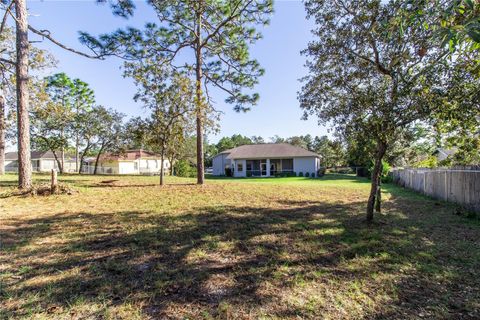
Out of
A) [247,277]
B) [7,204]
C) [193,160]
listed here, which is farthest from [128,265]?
[193,160]

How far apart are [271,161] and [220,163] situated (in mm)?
7973

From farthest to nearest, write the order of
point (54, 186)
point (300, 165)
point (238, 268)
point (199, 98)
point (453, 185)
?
point (300, 165) < point (199, 98) < point (453, 185) < point (54, 186) < point (238, 268)

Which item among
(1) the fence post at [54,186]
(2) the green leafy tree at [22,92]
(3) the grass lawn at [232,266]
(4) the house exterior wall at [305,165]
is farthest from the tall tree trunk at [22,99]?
(4) the house exterior wall at [305,165]

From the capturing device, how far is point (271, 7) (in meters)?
10.5

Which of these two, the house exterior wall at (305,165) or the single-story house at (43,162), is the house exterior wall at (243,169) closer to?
the house exterior wall at (305,165)

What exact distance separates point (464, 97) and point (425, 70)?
898 mm

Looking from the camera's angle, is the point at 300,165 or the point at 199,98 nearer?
the point at 199,98

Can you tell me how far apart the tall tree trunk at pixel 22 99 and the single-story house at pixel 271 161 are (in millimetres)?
22418

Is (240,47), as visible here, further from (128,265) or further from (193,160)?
(193,160)

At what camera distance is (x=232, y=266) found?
3498 mm

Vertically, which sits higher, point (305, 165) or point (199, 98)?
point (199, 98)

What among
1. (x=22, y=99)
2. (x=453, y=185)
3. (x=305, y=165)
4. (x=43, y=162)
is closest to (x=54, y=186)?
(x=22, y=99)

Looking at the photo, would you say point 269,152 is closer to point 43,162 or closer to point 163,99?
point 163,99

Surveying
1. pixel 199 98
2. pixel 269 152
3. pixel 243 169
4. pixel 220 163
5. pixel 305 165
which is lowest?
pixel 243 169
